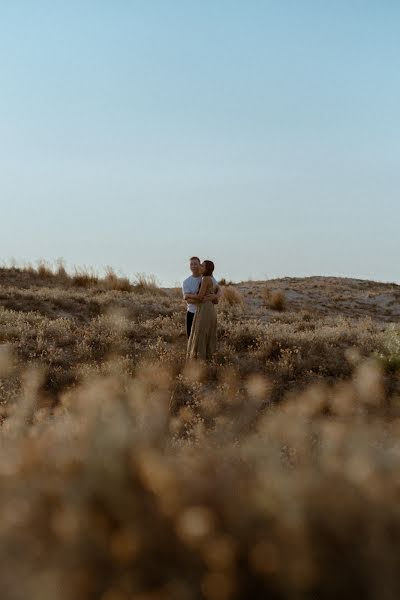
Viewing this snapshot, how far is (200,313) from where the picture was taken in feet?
37.6

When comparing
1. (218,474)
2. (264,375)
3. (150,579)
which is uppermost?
(218,474)

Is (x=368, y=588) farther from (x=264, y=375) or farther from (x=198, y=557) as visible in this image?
(x=264, y=375)

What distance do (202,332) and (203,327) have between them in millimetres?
90

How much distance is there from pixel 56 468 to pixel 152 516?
0.37 m

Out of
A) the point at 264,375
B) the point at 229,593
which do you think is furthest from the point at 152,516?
the point at 264,375

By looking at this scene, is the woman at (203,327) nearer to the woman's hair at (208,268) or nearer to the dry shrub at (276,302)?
the woman's hair at (208,268)

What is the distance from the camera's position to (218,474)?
178 centimetres

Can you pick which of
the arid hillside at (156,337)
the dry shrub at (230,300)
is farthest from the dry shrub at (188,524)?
the dry shrub at (230,300)

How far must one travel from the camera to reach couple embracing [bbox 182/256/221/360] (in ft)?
37.3

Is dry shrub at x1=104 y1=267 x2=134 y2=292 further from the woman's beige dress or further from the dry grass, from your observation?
the dry grass

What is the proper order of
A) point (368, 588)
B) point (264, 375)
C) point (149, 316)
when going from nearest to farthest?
1. point (368, 588)
2. point (264, 375)
3. point (149, 316)

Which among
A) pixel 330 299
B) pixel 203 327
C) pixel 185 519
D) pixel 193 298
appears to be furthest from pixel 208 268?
pixel 330 299

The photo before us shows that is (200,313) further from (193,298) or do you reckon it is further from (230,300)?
(230,300)

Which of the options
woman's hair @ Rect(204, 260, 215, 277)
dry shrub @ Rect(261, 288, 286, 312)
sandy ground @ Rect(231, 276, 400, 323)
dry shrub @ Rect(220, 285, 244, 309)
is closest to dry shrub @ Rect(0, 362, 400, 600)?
woman's hair @ Rect(204, 260, 215, 277)
